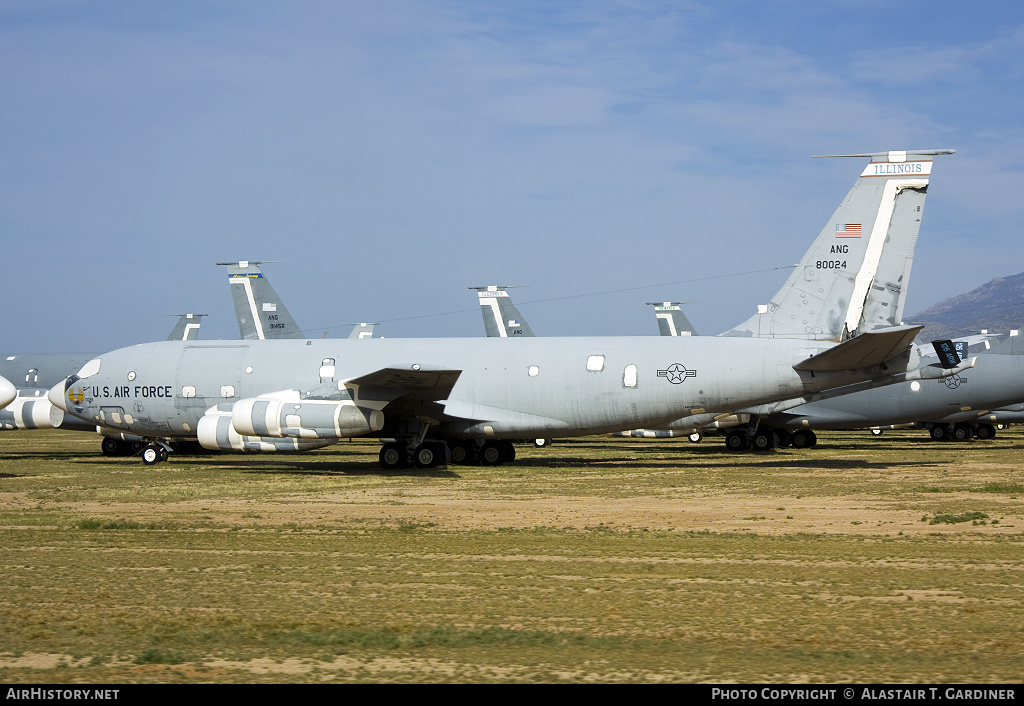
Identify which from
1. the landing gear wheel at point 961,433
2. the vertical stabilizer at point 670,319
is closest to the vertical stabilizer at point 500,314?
the vertical stabilizer at point 670,319

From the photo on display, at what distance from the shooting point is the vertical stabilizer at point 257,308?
51.3 meters

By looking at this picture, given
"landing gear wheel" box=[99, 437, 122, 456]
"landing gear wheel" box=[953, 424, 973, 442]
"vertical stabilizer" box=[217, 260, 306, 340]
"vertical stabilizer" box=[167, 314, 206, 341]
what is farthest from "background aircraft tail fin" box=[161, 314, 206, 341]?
"landing gear wheel" box=[953, 424, 973, 442]

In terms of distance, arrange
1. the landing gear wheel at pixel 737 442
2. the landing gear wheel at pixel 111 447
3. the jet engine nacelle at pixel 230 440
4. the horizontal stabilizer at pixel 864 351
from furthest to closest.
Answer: the landing gear wheel at pixel 737 442 < the landing gear wheel at pixel 111 447 < the jet engine nacelle at pixel 230 440 < the horizontal stabilizer at pixel 864 351

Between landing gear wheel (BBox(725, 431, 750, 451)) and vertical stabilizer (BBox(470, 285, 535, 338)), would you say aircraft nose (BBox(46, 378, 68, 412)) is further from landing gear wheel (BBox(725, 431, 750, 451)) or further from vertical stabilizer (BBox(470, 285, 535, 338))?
vertical stabilizer (BBox(470, 285, 535, 338))

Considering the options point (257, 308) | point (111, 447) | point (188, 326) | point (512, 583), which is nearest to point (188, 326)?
point (188, 326)

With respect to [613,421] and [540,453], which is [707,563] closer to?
[613,421]

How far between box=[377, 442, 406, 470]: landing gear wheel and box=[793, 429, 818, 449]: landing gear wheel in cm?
1907

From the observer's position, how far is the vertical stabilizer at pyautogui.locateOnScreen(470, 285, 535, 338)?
5919 centimetres

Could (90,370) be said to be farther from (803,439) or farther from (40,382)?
(40,382)

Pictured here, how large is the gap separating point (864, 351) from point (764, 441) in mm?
16191

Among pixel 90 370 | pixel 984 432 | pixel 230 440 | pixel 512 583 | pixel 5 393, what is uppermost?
pixel 90 370

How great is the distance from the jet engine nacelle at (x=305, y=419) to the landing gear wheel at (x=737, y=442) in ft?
57.7

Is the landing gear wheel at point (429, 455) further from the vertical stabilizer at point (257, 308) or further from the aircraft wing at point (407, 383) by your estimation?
the vertical stabilizer at point (257, 308)

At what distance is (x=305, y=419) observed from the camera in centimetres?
2544
